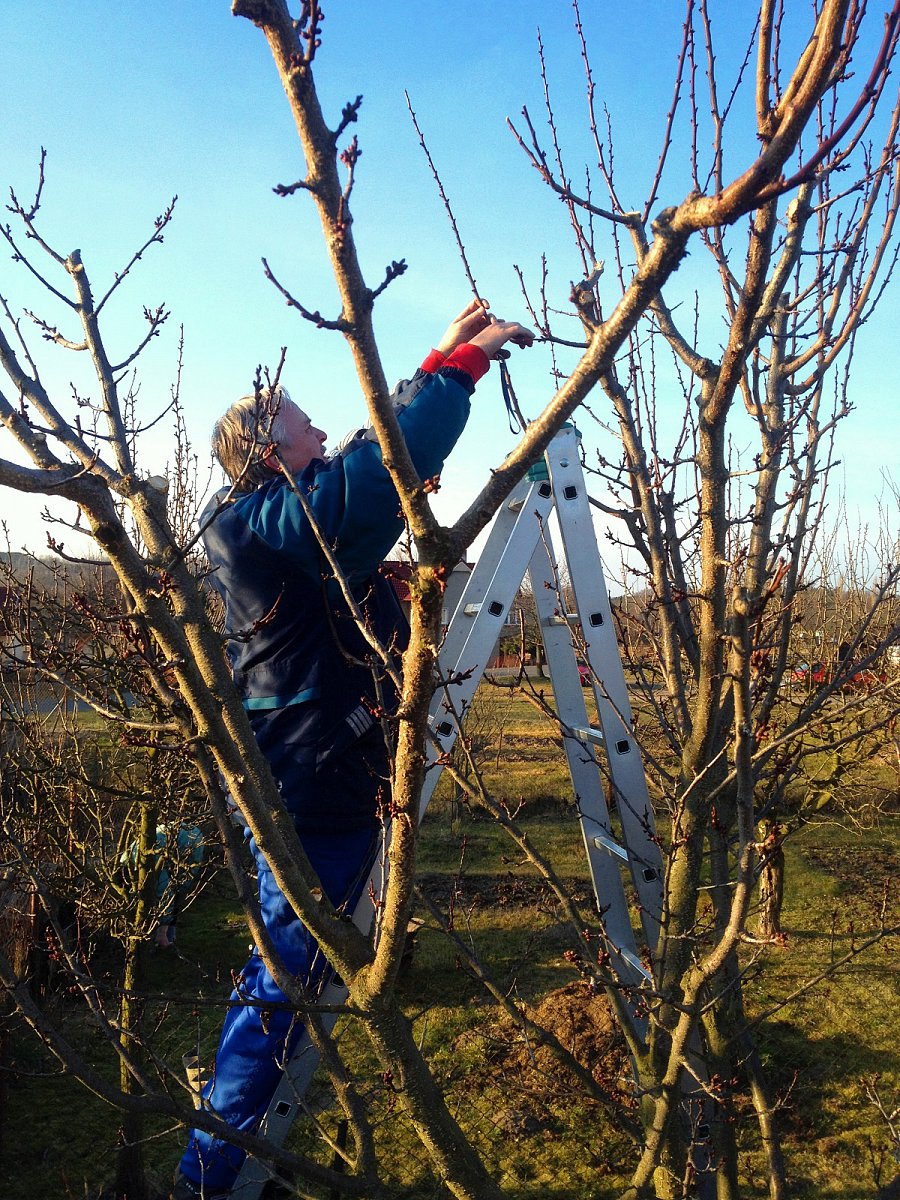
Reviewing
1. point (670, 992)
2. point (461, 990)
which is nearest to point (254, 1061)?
point (670, 992)

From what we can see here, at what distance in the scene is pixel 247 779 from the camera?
167cm

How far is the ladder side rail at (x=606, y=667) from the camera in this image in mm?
2633

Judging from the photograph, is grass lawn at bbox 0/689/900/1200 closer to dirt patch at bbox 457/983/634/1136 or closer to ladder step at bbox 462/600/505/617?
dirt patch at bbox 457/983/634/1136

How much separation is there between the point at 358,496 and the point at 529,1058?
213 cm

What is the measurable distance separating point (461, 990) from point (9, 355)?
4.38m

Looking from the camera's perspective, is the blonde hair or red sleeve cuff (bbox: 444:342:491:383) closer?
red sleeve cuff (bbox: 444:342:491:383)

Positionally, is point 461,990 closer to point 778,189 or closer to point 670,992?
point 670,992

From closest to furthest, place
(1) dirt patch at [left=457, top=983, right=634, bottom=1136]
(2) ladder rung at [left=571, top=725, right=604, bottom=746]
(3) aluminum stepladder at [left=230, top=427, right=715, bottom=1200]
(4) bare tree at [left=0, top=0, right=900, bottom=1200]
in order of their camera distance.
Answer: (4) bare tree at [left=0, top=0, right=900, bottom=1200] < (3) aluminum stepladder at [left=230, top=427, right=715, bottom=1200] < (2) ladder rung at [left=571, top=725, right=604, bottom=746] < (1) dirt patch at [left=457, top=983, right=634, bottom=1136]

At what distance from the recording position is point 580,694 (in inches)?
126

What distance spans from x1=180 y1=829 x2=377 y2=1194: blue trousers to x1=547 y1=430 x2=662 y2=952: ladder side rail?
76cm

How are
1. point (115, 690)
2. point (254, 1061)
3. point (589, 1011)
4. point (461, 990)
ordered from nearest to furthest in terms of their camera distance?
1. point (254, 1061)
2. point (115, 690)
3. point (589, 1011)
4. point (461, 990)

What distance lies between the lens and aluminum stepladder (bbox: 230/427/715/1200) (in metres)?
2.54

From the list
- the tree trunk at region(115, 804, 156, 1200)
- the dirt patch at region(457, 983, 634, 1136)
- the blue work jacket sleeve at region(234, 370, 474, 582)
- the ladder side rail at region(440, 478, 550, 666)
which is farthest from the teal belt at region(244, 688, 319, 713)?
the dirt patch at region(457, 983, 634, 1136)

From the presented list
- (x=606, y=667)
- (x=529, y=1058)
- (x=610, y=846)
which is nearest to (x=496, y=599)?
(x=606, y=667)
